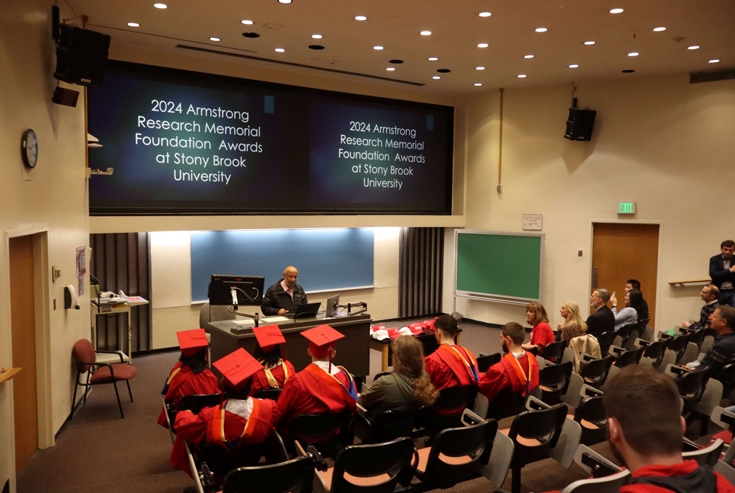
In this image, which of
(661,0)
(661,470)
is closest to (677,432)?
(661,470)

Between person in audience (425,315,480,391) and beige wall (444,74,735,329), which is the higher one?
beige wall (444,74,735,329)

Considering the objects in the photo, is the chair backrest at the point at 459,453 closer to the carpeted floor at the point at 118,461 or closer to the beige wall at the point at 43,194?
→ the carpeted floor at the point at 118,461

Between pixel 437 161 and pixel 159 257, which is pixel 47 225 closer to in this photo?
pixel 159 257

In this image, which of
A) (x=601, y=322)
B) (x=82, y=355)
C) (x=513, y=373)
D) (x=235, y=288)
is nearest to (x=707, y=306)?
(x=601, y=322)

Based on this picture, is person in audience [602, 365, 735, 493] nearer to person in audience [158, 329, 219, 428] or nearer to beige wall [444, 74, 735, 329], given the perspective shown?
person in audience [158, 329, 219, 428]

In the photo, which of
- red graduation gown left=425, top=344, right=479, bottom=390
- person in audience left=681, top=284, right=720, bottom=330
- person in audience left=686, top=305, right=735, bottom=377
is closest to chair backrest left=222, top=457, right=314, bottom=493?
red graduation gown left=425, top=344, right=479, bottom=390

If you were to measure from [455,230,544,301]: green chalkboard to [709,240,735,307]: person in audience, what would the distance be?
8.79ft

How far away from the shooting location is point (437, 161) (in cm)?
1080

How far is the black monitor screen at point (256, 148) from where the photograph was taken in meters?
7.48

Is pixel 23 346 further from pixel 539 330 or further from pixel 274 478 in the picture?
pixel 539 330

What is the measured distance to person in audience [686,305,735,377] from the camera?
485 cm

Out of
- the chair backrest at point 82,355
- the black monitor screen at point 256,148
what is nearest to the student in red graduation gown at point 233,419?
the chair backrest at point 82,355

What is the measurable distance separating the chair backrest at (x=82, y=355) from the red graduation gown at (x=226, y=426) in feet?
9.24

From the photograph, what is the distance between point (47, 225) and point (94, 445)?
1928 millimetres
